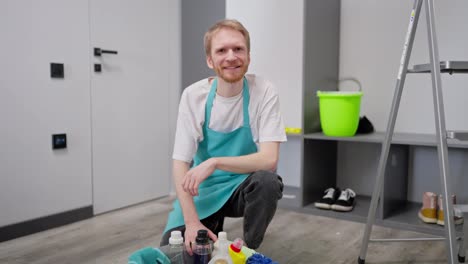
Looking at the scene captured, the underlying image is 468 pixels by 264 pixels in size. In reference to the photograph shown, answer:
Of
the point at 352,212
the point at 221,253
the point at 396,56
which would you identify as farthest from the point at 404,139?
the point at 221,253

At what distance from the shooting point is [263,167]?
1475 millimetres

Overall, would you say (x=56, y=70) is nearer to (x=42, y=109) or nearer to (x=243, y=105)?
(x=42, y=109)

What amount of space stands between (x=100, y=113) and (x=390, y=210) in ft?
5.79

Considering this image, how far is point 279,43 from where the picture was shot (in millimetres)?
2766

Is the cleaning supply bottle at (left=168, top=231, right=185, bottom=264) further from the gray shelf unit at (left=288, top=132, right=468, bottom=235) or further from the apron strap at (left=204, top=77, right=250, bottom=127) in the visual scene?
the gray shelf unit at (left=288, top=132, right=468, bottom=235)

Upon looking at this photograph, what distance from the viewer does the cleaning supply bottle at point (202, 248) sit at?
3.79 ft

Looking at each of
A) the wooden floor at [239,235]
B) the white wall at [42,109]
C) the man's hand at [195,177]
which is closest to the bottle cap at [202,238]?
the man's hand at [195,177]

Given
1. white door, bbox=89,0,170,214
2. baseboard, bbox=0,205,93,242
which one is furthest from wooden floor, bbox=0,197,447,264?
white door, bbox=89,0,170,214

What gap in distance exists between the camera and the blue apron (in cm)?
153

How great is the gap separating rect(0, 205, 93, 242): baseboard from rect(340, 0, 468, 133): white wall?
181 cm

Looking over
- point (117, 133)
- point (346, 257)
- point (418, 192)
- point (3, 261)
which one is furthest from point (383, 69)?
point (3, 261)

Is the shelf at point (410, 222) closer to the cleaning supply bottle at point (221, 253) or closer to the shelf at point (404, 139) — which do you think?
the shelf at point (404, 139)

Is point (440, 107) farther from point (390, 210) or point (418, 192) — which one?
point (418, 192)

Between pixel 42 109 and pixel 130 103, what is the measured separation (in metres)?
0.62
